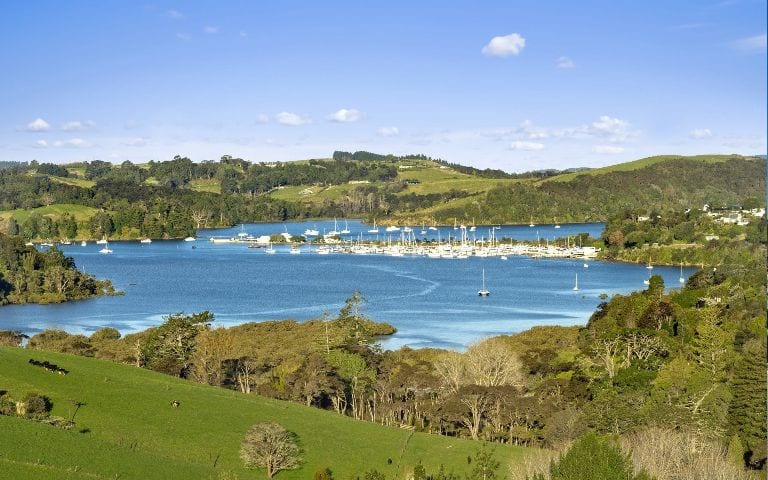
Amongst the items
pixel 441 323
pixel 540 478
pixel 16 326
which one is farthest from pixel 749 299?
pixel 16 326

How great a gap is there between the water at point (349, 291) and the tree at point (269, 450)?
28.6m

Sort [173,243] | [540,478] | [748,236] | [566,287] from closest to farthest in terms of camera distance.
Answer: [540,478]
[566,287]
[748,236]
[173,243]

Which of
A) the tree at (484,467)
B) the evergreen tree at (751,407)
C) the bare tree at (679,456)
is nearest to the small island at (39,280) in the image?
the tree at (484,467)

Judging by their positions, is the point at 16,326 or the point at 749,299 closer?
the point at 749,299

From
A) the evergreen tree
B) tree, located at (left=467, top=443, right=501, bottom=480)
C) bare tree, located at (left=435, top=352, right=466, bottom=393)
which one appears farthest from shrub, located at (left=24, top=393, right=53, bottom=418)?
the evergreen tree

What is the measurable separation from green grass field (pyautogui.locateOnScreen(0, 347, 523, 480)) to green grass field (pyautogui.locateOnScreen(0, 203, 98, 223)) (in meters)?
144

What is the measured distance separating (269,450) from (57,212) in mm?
157075

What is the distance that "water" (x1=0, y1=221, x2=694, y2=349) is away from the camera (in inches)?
2552

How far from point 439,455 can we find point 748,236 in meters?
81.9

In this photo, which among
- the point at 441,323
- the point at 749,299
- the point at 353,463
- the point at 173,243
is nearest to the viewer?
the point at 353,463

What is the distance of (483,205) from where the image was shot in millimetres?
189000

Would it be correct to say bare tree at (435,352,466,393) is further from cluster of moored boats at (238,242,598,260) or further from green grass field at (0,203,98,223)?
green grass field at (0,203,98,223)

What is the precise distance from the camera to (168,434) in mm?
25172

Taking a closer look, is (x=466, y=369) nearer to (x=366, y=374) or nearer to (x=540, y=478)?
(x=366, y=374)
